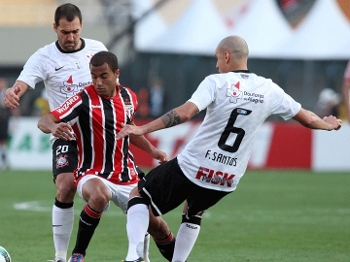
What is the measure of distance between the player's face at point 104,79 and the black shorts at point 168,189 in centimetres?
90

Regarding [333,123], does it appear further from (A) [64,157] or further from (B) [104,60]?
(A) [64,157]

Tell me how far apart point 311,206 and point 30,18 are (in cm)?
2183

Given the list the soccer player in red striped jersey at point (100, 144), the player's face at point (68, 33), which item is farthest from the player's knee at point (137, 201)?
the player's face at point (68, 33)

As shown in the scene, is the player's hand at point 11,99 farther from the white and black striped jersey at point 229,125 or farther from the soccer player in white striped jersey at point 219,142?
the white and black striped jersey at point 229,125

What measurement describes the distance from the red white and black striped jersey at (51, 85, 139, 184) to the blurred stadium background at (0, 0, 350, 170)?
43.9 ft

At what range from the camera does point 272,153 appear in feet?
71.9

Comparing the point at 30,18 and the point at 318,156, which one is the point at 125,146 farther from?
the point at 30,18

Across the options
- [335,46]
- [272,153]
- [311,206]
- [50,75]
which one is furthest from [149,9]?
[50,75]

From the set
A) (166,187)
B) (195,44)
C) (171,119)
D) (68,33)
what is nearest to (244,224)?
(68,33)

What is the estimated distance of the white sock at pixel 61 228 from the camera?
839 centimetres

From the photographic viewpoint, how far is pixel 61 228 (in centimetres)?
839

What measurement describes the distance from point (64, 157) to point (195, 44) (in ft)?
63.1

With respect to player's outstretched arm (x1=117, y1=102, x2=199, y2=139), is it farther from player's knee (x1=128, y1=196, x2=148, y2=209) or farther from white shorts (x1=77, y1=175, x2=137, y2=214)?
white shorts (x1=77, y1=175, x2=137, y2=214)

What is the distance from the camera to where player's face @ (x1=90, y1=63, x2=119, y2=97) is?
25.1 ft
